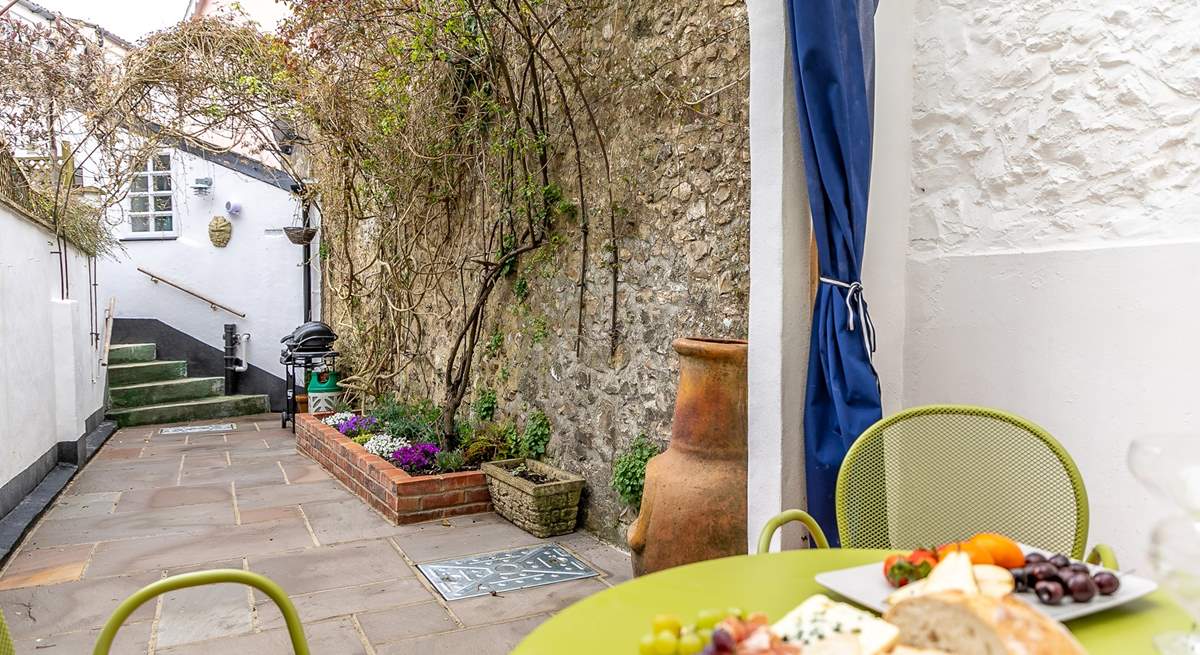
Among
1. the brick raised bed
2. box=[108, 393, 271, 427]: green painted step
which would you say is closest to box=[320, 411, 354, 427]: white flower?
the brick raised bed

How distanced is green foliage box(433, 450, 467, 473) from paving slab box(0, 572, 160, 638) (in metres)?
1.62

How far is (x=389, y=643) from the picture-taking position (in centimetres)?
271

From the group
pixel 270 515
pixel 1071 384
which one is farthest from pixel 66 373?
pixel 1071 384

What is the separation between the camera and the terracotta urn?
2719 mm

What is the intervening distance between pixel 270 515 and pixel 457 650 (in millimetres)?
2304

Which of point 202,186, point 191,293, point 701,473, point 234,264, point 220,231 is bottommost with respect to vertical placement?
point 701,473

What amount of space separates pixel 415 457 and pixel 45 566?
191 cm

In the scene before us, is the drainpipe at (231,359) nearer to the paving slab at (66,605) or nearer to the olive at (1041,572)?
the paving slab at (66,605)

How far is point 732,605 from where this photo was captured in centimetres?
117

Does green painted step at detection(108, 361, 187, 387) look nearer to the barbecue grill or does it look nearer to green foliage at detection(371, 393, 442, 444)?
the barbecue grill

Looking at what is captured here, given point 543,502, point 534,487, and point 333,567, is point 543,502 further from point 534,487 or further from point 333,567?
point 333,567

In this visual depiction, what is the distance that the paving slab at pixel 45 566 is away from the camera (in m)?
3.38

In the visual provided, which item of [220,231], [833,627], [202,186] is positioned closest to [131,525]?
[833,627]

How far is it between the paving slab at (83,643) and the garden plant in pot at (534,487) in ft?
5.72
